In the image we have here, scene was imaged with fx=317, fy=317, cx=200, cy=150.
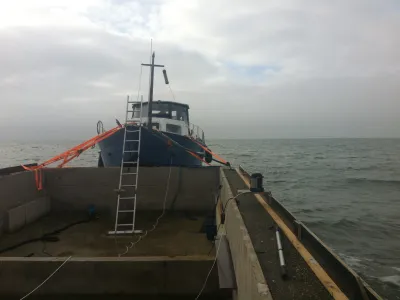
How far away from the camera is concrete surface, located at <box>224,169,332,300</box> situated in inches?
118

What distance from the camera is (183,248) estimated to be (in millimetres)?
7086

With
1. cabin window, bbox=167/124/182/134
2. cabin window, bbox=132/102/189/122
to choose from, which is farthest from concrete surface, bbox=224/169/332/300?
cabin window, bbox=132/102/189/122

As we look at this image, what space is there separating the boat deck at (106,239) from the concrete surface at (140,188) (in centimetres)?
53

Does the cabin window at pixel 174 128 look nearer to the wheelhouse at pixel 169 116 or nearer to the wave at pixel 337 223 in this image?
the wheelhouse at pixel 169 116

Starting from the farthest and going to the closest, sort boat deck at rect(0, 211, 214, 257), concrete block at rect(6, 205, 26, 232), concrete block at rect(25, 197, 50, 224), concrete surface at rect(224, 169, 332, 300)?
concrete block at rect(25, 197, 50, 224) < concrete block at rect(6, 205, 26, 232) < boat deck at rect(0, 211, 214, 257) < concrete surface at rect(224, 169, 332, 300)

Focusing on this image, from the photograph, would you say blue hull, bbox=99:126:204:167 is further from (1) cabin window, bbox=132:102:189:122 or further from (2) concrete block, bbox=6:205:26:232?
(2) concrete block, bbox=6:205:26:232

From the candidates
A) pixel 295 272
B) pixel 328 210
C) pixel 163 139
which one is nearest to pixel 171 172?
pixel 163 139

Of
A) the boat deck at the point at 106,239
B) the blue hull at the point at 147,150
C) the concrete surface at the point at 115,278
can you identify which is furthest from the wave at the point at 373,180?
the concrete surface at the point at 115,278

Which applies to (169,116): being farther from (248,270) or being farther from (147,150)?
(248,270)

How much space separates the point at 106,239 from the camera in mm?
7684

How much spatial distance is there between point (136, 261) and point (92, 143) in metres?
6.98

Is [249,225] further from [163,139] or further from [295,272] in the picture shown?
[163,139]

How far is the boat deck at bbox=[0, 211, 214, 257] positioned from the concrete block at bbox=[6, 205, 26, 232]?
0.16 metres

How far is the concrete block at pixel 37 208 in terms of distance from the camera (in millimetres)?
8625
